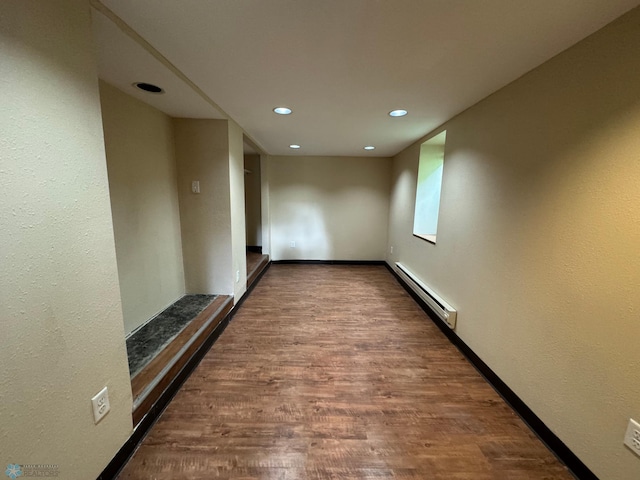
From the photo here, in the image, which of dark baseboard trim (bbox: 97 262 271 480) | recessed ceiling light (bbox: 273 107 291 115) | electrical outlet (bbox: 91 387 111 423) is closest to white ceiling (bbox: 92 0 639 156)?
recessed ceiling light (bbox: 273 107 291 115)

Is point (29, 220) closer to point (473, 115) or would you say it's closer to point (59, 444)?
point (59, 444)

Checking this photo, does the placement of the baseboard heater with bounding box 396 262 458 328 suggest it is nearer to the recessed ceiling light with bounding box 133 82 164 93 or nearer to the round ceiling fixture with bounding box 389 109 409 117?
the round ceiling fixture with bounding box 389 109 409 117


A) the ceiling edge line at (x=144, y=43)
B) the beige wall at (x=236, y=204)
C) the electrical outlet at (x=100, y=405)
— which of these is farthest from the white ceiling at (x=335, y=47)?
the electrical outlet at (x=100, y=405)

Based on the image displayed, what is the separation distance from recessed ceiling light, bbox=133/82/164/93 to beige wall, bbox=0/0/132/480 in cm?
80

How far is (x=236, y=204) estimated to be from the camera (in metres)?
2.73

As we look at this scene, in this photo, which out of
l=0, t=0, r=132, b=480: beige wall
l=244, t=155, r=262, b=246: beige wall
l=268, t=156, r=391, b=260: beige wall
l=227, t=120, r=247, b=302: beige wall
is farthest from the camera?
l=244, t=155, r=262, b=246: beige wall

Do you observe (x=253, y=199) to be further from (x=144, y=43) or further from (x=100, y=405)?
(x=100, y=405)

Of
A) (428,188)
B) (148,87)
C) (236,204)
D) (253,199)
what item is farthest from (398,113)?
(253,199)

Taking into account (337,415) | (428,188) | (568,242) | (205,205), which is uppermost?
(428,188)

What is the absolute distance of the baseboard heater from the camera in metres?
2.28

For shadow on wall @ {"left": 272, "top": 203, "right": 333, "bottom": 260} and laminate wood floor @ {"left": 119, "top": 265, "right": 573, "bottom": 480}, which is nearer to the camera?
laminate wood floor @ {"left": 119, "top": 265, "right": 573, "bottom": 480}

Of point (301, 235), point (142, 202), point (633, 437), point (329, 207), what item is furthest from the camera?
point (301, 235)

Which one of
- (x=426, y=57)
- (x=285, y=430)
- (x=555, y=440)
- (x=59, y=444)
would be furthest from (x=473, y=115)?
(x=59, y=444)

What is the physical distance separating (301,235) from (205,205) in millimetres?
2532
